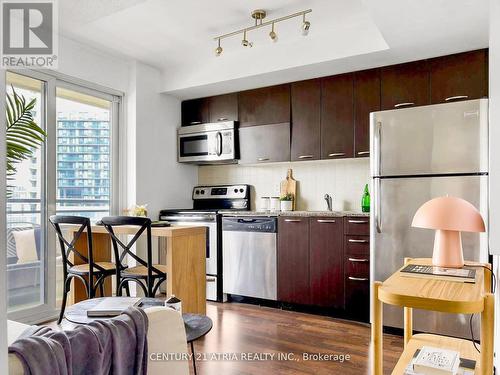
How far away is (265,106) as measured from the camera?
4.12 m

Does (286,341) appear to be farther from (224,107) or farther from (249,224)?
(224,107)

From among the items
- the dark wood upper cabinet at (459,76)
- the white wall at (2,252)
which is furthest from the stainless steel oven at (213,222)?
the white wall at (2,252)

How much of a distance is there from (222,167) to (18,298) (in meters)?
2.56

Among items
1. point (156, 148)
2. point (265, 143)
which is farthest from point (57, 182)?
point (265, 143)

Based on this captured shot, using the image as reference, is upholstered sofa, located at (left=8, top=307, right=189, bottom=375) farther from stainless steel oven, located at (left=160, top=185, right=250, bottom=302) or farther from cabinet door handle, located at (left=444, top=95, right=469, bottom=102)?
cabinet door handle, located at (left=444, top=95, right=469, bottom=102)

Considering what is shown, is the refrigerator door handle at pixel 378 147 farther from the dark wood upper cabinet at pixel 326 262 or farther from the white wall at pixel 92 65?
the white wall at pixel 92 65

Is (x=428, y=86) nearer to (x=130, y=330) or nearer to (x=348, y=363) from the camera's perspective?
(x=348, y=363)

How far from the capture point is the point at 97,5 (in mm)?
2578

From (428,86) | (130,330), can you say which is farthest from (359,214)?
(130,330)

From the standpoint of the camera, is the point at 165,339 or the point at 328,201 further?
the point at 328,201

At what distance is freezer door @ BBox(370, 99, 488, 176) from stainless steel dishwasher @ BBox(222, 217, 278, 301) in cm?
129

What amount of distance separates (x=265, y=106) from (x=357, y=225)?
1.67 metres

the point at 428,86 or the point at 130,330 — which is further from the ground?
the point at 428,86

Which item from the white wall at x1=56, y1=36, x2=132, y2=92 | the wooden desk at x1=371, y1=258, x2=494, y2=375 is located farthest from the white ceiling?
the wooden desk at x1=371, y1=258, x2=494, y2=375
